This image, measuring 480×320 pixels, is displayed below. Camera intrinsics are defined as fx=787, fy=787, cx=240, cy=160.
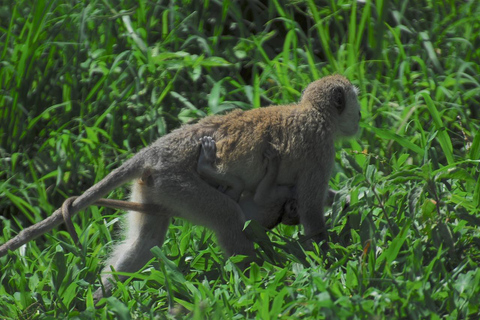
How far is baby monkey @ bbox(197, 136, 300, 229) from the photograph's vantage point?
15.9 feet

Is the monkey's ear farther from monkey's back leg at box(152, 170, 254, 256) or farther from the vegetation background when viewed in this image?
monkey's back leg at box(152, 170, 254, 256)

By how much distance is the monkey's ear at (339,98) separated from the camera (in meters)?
5.13

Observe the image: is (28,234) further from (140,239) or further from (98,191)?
(140,239)

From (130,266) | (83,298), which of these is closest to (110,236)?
(130,266)

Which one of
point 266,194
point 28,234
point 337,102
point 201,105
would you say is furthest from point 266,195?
point 201,105

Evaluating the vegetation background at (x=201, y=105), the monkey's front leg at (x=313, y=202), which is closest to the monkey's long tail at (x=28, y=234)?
the vegetation background at (x=201, y=105)

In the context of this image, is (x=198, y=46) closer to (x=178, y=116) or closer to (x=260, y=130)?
(x=178, y=116)

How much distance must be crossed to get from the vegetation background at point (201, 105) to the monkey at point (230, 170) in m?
0.18

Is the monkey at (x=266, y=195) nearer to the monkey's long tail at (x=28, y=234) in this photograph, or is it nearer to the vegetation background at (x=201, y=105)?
the vegetation background at (x=201, y=105)

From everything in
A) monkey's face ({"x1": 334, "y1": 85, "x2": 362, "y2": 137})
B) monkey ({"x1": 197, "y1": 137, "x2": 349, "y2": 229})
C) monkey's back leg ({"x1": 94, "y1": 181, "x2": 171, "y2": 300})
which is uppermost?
monkey's face ({"x1": 334, "y1": 85, "x2": 362, "y2": 137})

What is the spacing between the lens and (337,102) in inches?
202

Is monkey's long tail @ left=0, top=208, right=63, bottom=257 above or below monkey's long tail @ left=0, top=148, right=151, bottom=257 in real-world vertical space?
below

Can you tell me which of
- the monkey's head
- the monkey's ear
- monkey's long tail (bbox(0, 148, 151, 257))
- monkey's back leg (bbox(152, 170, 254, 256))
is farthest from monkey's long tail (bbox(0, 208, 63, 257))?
the monkey's ear

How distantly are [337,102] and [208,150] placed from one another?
945mm
